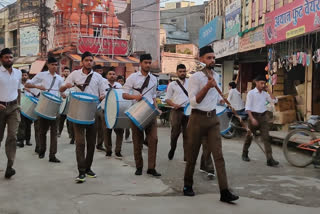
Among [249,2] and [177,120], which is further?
[249,2]

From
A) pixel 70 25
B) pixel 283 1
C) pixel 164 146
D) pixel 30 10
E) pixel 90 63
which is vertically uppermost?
pixel 30 10

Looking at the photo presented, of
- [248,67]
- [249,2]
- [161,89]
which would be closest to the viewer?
[249,2]

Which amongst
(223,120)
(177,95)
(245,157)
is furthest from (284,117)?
(177,95)

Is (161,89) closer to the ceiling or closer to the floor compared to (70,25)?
closer to the floor

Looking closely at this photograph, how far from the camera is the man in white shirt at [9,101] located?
624 cm

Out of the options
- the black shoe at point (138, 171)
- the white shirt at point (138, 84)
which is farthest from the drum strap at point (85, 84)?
the black shoe at point (138, 171)

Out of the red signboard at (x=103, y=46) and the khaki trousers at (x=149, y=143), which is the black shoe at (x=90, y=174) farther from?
the red signboard at (x=103, y=46)

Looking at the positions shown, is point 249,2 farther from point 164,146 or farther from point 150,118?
point 150,118

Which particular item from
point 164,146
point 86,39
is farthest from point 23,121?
point 86,39

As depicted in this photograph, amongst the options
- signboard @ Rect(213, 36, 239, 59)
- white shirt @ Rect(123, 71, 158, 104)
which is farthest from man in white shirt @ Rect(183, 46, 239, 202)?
signboard @ Rect(213, 36, 239, 59)

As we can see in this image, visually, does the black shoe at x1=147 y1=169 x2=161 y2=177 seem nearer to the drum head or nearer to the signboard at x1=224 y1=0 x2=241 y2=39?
the drum head

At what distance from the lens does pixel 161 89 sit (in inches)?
738

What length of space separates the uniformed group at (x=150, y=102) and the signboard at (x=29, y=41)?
25491mm

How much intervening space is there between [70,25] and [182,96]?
22.3 metres
